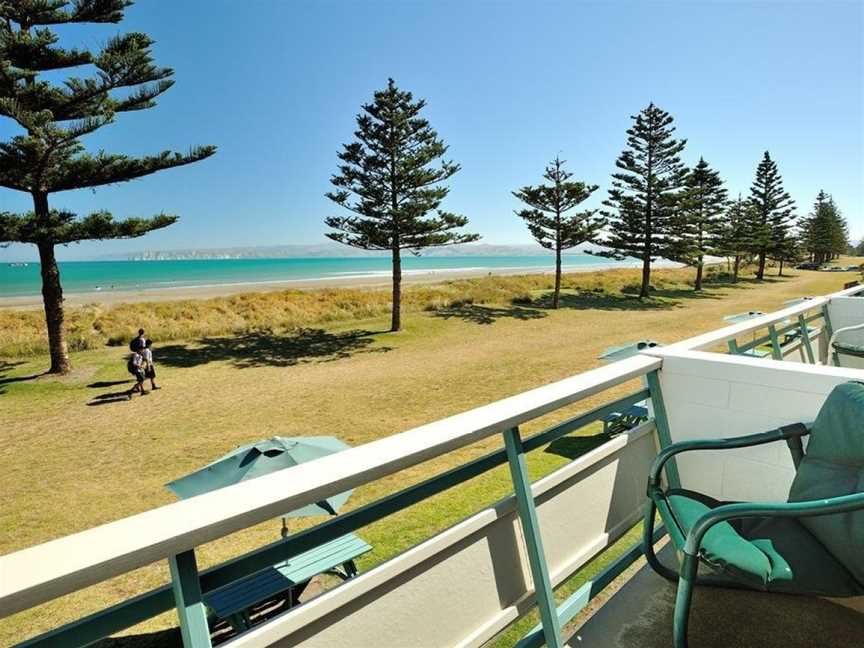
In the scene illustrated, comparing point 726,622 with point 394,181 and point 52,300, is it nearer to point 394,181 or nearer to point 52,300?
point 52,300

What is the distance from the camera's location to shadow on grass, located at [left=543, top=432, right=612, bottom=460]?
17.0 feet

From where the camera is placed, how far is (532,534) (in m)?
1.27

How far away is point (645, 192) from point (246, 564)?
87.5 feet

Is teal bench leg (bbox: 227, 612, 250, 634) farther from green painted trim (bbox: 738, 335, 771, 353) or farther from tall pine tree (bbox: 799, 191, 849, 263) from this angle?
tall pine tree (bbox: 799, 191, 849, 263)

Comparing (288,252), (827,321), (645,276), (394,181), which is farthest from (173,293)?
(288,252)

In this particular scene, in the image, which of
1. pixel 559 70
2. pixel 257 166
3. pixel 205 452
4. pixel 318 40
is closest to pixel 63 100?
pixel 318 40

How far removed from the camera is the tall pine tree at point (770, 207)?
34.9m

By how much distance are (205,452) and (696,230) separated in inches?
1087

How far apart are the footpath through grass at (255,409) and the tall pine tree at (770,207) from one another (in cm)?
2491

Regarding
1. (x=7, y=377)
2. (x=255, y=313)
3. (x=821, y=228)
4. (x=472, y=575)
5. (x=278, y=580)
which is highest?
(x=821, y=228)

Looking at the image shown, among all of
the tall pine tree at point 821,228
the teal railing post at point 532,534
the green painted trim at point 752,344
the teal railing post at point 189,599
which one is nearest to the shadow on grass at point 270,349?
the green painted trim at point 752,344

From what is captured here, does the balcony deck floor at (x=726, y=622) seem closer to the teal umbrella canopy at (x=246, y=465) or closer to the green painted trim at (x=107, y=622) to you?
the green painted trim at (x=107, y=622)

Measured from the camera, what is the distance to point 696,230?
85.7 ft

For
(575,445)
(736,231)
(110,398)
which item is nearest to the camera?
(575,445)
